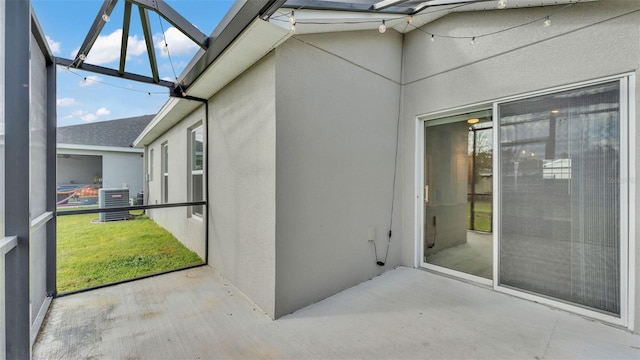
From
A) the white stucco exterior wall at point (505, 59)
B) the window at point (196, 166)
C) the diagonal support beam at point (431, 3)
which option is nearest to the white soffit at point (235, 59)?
the window at point (196, 166)

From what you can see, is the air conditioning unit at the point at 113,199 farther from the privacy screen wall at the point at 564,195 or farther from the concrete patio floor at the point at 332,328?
the privacy screen wall at the point at 564,195

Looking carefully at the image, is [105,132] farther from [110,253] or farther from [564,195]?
[564,195]

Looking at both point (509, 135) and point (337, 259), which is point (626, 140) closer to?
point (509, 135)

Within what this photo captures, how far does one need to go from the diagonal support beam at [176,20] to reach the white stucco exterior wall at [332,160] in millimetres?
856

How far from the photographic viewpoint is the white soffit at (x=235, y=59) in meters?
2.20

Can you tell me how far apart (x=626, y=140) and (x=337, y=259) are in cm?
281

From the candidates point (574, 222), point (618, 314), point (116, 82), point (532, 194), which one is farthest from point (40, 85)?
point (618, 314)

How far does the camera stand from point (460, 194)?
3418 mm

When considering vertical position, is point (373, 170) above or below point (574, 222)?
above

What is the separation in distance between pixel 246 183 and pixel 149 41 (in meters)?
1.76

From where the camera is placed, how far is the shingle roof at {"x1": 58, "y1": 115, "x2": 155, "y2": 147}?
9547 mm

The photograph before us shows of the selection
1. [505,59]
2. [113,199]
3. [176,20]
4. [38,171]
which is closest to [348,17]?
[176,20]

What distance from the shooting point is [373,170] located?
339 centimetres

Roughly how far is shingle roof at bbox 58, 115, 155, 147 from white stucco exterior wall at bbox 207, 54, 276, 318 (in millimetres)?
8867
